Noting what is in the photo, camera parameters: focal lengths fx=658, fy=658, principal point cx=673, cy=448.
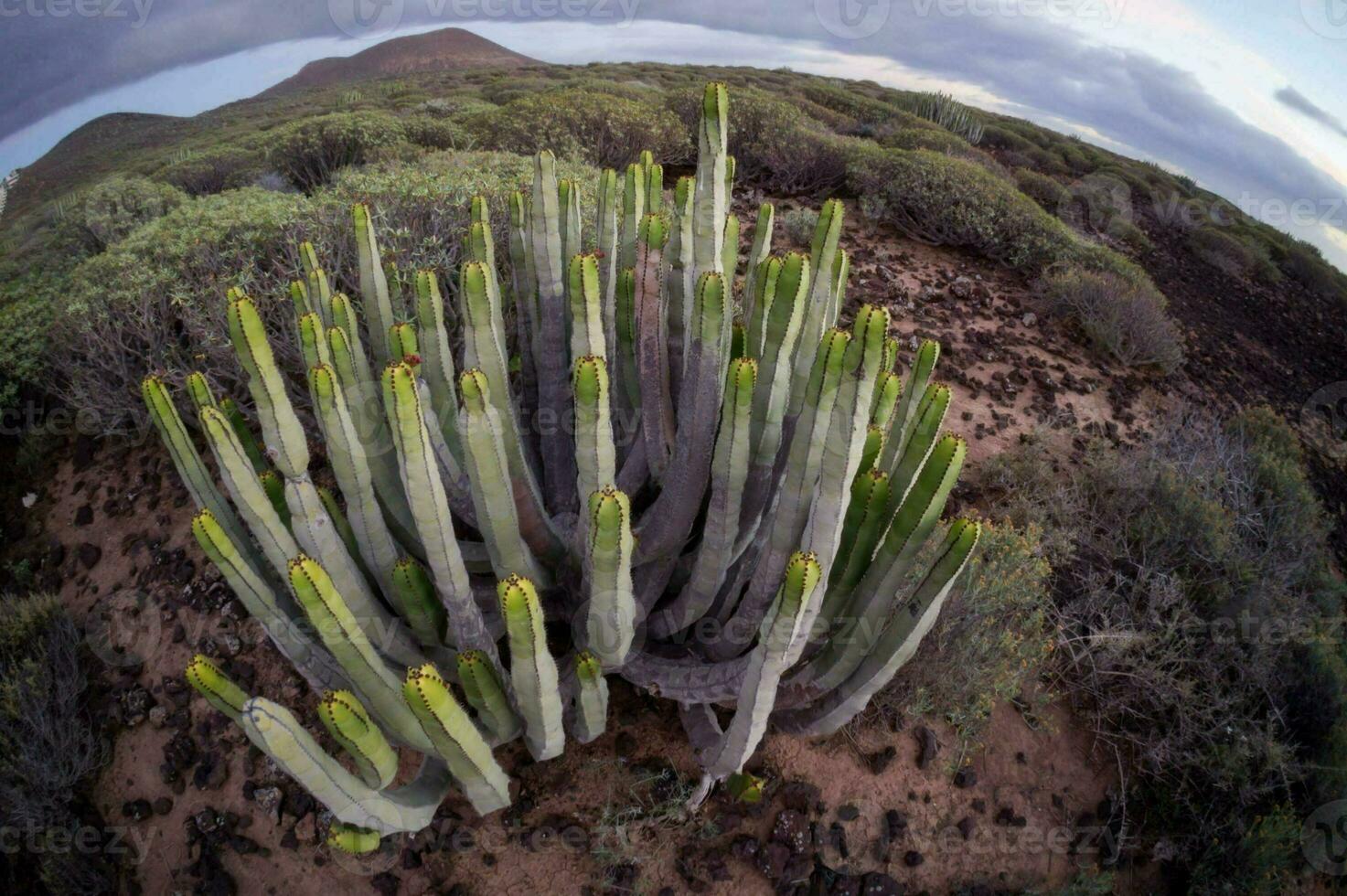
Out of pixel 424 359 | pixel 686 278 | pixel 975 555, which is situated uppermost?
pixel 686 278

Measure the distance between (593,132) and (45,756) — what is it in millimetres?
8799

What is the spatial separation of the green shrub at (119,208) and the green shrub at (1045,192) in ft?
45.6

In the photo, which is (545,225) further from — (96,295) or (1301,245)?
(1301,245)

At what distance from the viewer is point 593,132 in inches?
368

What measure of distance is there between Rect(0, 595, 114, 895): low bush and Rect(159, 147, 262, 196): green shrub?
8.46 m

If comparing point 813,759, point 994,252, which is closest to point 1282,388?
point 994,252

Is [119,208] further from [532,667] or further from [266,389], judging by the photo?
[532,667]

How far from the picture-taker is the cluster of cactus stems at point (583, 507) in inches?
84.6

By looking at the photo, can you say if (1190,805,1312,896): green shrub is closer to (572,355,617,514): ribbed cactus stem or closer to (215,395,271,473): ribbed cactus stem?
(572,355,617,514): ribbed cactus stem

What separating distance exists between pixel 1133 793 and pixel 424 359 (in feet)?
13.4

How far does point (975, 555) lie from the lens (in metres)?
3.55

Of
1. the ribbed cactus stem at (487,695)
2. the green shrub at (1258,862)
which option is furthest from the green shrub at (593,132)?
the green shrub at (1258,862)

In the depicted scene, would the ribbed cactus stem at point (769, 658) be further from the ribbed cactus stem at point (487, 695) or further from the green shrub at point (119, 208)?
the green shrub at point (119, 208)

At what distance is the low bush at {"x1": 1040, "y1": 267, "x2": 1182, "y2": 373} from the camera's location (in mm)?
6762
